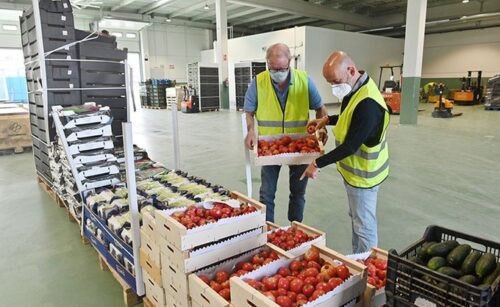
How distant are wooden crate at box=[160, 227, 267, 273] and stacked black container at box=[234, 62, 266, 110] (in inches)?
521

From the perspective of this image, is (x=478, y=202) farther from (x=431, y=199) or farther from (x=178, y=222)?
(x=178, y=222)

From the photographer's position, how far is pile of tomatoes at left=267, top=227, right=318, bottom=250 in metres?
2.09

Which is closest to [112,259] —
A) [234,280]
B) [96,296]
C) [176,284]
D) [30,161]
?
[96,296]

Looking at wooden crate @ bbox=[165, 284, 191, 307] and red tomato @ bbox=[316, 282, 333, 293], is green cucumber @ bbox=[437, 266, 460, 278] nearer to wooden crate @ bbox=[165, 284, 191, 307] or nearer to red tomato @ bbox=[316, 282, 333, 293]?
red tomato @ bbox=[316, 282, 333, 293]

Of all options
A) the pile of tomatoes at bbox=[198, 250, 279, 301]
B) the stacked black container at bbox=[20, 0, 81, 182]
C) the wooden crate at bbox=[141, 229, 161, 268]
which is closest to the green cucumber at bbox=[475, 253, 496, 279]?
the pile of tomatoes at bbox=[198, 250, 279, 301]

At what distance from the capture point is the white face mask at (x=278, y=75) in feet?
8.37

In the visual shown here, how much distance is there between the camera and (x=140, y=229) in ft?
7.21

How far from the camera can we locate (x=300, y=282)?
4.84 ft

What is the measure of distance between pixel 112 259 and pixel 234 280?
150 centimetres

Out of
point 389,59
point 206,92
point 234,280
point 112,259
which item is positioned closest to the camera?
point 234,280

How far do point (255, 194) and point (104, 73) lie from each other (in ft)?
8.34

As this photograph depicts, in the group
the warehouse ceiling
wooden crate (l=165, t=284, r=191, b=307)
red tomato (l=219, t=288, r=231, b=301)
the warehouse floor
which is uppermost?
the warehouse ceiling

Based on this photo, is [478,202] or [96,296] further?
[478,202]

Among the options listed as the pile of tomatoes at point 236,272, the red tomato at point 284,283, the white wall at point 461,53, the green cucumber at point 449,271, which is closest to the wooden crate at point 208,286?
the pile of tomatoes at point 236,272
